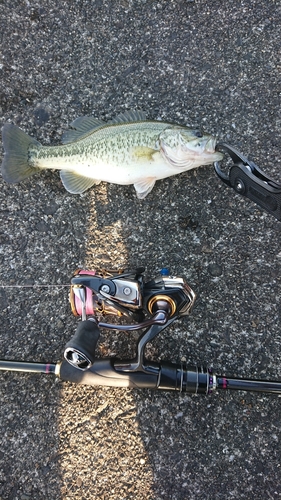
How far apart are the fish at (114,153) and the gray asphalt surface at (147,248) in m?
0.13

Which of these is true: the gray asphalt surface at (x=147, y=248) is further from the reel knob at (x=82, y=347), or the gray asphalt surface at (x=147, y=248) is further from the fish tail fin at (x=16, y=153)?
the reel knob at (x=82, y=347)

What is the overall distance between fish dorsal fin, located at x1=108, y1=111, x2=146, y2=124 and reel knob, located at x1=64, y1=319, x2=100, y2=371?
1.38 m

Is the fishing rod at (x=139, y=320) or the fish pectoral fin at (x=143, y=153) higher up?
the fish pectoral fin at (x=143, y=153)

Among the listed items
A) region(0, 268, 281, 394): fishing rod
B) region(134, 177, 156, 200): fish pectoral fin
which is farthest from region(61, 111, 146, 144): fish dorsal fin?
region(0, 268, 281, 394): fishing rod

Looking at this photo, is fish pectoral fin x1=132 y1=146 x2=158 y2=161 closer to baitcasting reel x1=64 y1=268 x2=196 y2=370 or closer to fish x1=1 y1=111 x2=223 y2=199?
fish x1=1 y1=111 x2=223 y2=199

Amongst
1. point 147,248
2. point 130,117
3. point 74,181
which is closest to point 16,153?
point 74,181

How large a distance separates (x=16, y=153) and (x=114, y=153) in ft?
2.12

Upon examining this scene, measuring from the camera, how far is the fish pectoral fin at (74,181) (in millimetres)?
2338

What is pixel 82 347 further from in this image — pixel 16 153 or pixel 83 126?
pixel 83 126

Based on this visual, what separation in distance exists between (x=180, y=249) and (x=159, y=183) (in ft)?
1.52

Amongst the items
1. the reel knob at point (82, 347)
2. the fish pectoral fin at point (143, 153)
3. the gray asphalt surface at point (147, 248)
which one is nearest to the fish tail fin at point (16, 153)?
the gray asphalt surface at point (147, 248)

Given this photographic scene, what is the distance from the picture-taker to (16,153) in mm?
2324

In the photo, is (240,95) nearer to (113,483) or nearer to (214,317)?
(214,317)

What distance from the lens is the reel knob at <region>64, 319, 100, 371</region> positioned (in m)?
1.58
